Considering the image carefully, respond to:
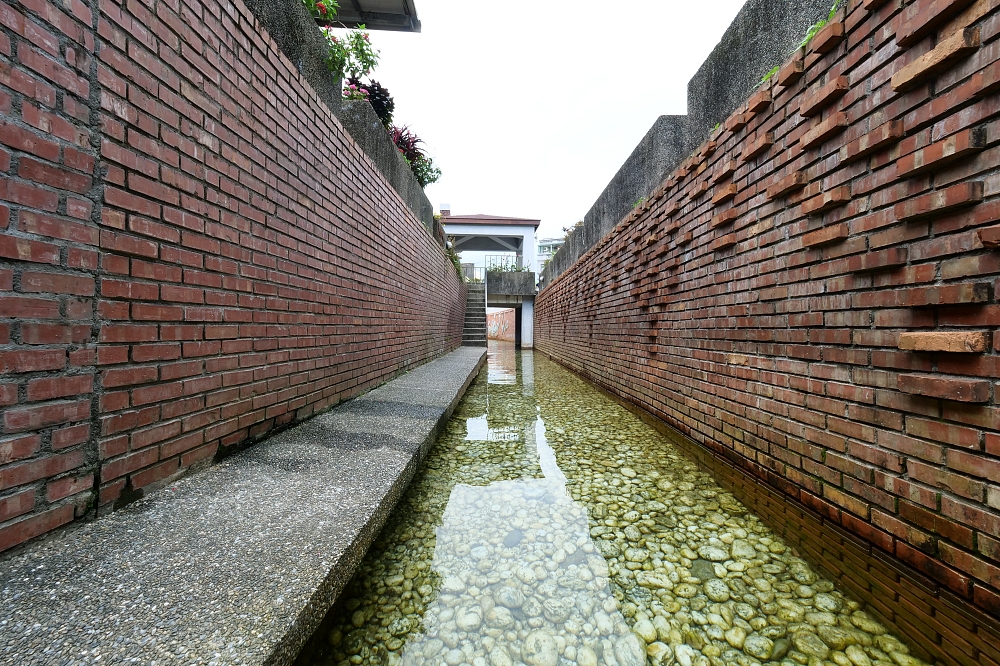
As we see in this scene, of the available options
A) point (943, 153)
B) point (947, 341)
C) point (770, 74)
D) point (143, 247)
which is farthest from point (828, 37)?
point (143, 247)

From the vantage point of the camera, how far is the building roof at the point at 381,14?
5004 mm

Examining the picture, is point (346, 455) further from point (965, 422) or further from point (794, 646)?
point (965, 422)

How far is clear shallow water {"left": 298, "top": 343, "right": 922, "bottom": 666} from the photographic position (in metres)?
1.11

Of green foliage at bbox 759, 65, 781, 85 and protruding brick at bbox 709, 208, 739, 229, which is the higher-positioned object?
green foliage at bbox 759, 65, 781, 85

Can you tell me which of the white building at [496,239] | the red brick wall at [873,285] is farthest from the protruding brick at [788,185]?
the white building at [496,239]

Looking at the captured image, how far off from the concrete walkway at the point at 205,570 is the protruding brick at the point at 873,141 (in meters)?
2.07

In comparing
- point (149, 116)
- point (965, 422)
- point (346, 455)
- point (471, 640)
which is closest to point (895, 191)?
point (965, 422)

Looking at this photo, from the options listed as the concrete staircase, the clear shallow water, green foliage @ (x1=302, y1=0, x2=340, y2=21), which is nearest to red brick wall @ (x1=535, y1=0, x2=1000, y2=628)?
the clear shallow water

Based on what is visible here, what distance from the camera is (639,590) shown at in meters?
1.37

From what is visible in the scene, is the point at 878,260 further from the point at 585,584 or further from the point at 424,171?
the point at 424,171

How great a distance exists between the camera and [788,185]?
72.0 inches

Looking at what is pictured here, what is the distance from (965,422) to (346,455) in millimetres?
2112

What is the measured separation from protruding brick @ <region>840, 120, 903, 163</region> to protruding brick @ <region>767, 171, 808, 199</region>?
226 mm

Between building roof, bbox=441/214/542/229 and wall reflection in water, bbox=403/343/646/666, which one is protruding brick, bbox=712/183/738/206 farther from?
building roof, bbox=441/214/542/229
